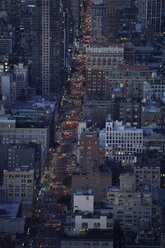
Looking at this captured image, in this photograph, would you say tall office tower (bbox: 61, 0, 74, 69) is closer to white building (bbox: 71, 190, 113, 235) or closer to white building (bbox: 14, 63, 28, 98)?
white building (bbox: 14, 63, 28, 98)

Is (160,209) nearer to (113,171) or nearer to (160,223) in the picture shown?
(160,223)

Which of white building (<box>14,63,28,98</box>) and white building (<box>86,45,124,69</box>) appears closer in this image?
white building (<box>14,63,28,98</box>)

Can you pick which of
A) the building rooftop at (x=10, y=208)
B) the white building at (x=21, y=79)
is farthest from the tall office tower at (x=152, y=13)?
the building rooftop at (x=10, y=208)

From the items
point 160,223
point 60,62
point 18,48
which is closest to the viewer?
point 160,223

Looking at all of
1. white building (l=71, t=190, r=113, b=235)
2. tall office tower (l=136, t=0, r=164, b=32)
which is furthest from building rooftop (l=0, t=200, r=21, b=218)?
tall office tower (l=136, t=0, r=164, b=32)

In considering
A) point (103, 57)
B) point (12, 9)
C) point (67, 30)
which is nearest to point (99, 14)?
point (12, 9)

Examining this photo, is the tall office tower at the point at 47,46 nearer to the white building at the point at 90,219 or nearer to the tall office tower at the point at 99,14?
the tall office tower at the point at 99,14

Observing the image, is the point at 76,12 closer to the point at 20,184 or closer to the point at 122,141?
the point at 122,141

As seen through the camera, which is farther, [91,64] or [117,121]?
[91,64]

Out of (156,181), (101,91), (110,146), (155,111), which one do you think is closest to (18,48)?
(101,91)
